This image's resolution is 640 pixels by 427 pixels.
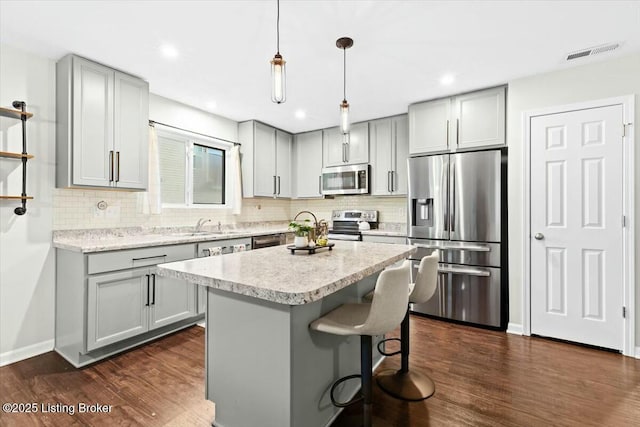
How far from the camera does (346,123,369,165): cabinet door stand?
439 cm

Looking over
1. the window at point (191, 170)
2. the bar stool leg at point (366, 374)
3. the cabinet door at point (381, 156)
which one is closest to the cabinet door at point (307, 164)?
the cabinet door at point (381, 156)

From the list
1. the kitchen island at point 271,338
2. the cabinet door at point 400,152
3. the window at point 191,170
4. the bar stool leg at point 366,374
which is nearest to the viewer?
the kitchen island at point 271,338

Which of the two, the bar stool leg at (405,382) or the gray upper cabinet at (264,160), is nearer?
the bar stool leg at (405,382)

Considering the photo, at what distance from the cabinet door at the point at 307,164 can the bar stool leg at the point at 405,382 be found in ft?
9.89

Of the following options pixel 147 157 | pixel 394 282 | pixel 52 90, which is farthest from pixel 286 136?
pixel 394 282

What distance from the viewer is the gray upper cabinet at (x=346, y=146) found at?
4410 mm

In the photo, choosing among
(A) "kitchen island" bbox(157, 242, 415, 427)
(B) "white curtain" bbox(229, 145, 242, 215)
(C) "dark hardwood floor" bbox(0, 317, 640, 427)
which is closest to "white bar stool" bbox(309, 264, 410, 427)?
(A) "kitchen island" bbox(157, 242, 415, 427)

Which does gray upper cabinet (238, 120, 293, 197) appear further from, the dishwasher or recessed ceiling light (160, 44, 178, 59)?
recessed ceiling light (160, 44, 178, 59)

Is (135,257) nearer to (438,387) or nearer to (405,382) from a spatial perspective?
(405,382)

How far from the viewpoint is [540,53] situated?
2.54m

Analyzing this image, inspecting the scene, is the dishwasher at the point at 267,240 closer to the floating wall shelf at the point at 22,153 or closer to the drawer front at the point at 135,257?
the drawer front at the point at 135,257

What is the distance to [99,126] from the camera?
269cm

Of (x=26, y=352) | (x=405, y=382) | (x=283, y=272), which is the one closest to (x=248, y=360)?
(x=283, y=272)

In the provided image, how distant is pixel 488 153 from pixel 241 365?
9.90 feet
